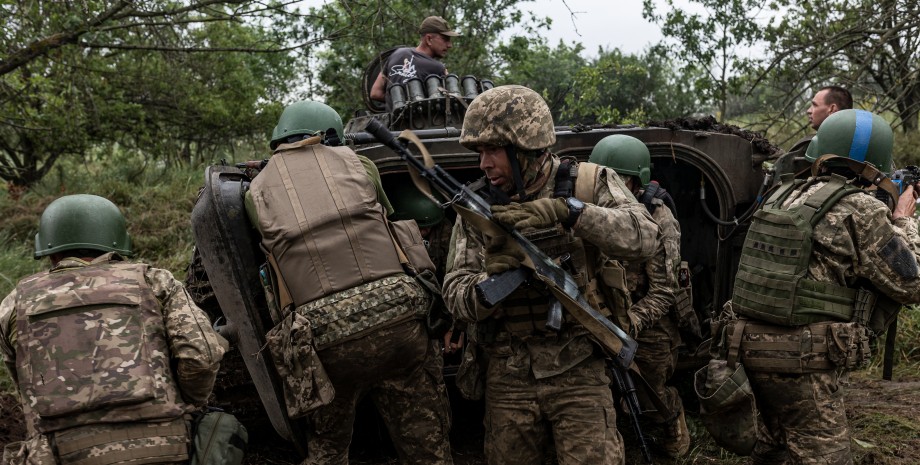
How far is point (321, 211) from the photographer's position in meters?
3.73

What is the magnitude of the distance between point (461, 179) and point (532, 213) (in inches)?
114

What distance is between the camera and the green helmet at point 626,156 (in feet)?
16.4

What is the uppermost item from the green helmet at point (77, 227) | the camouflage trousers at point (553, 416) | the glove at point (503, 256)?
the green helmet at point (77, 227)

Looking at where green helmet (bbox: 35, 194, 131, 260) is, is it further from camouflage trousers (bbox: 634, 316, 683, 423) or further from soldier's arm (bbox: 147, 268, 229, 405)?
camouflage trousers (bbox: 634, 316, 683, 423)

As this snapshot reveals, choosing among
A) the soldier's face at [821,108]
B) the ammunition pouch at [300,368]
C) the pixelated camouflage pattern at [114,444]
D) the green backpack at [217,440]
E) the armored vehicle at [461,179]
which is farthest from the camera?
the soldier's face at [821,108]

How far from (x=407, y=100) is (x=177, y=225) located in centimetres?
350

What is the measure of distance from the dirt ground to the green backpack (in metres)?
1.54

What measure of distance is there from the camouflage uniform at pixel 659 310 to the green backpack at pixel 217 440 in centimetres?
218

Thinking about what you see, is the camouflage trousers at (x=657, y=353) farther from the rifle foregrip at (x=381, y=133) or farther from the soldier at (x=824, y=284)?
the rifle foregrip at (x=381, y=133)

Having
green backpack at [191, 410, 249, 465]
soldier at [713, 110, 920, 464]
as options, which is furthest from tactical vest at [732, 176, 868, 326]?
green backpack at [191, 410, 249, 465]

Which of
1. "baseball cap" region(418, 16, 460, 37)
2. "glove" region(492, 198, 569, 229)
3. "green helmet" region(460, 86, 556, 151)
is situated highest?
"baseball cap" region(418, 16, 460, 37)

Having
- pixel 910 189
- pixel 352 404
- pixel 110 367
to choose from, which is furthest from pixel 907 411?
pixel 110 367

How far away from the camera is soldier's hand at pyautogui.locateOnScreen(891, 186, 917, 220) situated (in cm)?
388

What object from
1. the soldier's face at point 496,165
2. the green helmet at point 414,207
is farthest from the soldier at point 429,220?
the soldier's face at point 496,165
